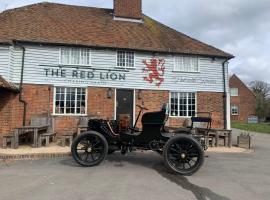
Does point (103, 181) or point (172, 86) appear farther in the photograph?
point (172, 86)

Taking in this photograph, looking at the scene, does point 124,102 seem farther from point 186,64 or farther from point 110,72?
point 186,64

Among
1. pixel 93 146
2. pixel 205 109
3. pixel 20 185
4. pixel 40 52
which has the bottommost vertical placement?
pixel 20 185

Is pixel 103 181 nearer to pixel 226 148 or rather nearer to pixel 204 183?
pixel 204 183

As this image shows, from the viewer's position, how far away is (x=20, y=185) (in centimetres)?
746

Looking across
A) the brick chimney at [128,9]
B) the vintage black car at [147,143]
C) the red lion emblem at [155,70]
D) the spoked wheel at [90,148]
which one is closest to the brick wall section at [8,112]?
the red lion emblem at [155,70]

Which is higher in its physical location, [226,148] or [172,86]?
[172,86]

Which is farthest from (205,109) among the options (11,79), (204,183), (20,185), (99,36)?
(20,185)

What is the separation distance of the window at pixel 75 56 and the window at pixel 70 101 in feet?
4.37

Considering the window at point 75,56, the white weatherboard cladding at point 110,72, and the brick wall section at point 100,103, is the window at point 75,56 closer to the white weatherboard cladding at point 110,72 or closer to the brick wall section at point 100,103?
the white weatherboard cladding at point 110,72

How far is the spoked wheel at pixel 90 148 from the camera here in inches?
376

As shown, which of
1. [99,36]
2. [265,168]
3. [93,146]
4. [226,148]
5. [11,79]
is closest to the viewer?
[93,146]

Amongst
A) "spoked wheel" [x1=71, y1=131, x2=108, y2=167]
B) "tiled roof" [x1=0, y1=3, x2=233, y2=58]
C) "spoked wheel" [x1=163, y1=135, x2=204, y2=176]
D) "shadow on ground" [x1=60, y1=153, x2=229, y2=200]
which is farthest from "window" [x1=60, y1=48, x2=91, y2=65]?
"spoked wheel" [x1=163, y1=135, x2=204, y2=176]

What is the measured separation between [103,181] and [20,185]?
5.81 ft

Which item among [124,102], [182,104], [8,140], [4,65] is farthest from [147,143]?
[4,65]
